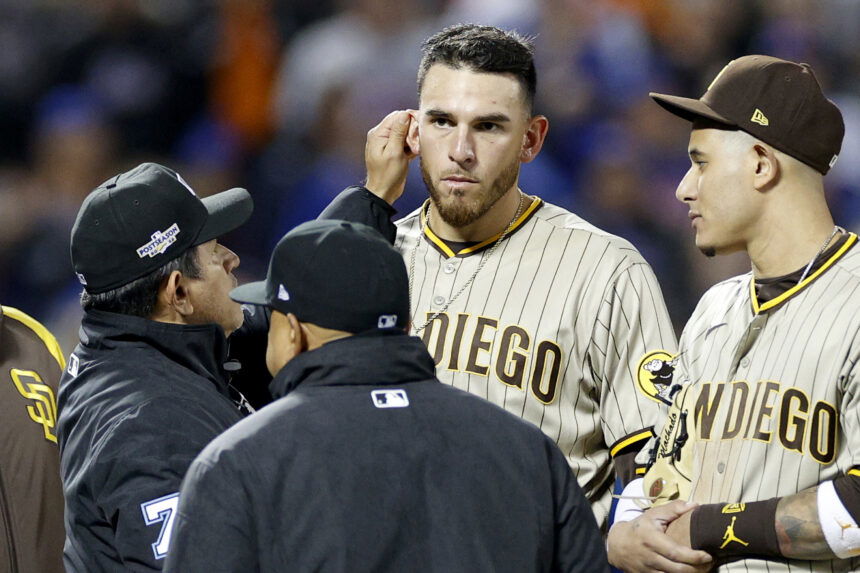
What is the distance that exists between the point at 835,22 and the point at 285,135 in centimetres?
296

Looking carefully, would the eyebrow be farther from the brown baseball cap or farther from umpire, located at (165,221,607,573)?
umpire, located at (165,221,607,573)

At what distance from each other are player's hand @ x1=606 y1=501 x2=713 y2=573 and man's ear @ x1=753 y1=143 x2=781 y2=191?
2.39ft

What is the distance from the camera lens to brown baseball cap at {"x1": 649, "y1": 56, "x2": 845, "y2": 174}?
2.58m

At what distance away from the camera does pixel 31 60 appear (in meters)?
5.89

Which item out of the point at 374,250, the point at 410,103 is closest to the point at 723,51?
the point at 410,103

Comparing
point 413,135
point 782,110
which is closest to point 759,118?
point 782,110

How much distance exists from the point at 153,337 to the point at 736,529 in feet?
4.17

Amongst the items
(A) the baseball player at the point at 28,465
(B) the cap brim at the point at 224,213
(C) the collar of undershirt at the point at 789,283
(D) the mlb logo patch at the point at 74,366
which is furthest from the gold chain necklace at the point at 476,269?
(A) the baseball player at the point at 28,465

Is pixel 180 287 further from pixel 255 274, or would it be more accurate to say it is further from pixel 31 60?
pixel 31 60

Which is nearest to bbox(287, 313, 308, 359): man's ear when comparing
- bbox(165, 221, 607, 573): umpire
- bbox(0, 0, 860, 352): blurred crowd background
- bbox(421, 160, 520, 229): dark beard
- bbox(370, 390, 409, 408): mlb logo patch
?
bbox(165, 221, 607, 573): umpire

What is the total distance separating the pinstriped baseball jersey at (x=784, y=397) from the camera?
2.36m

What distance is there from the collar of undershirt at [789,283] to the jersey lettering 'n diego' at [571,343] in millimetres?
340

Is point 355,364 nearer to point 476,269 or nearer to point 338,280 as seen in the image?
point 338,280

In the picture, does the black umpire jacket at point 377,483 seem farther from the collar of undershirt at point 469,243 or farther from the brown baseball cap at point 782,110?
the collar of undershirt at point 469,243
